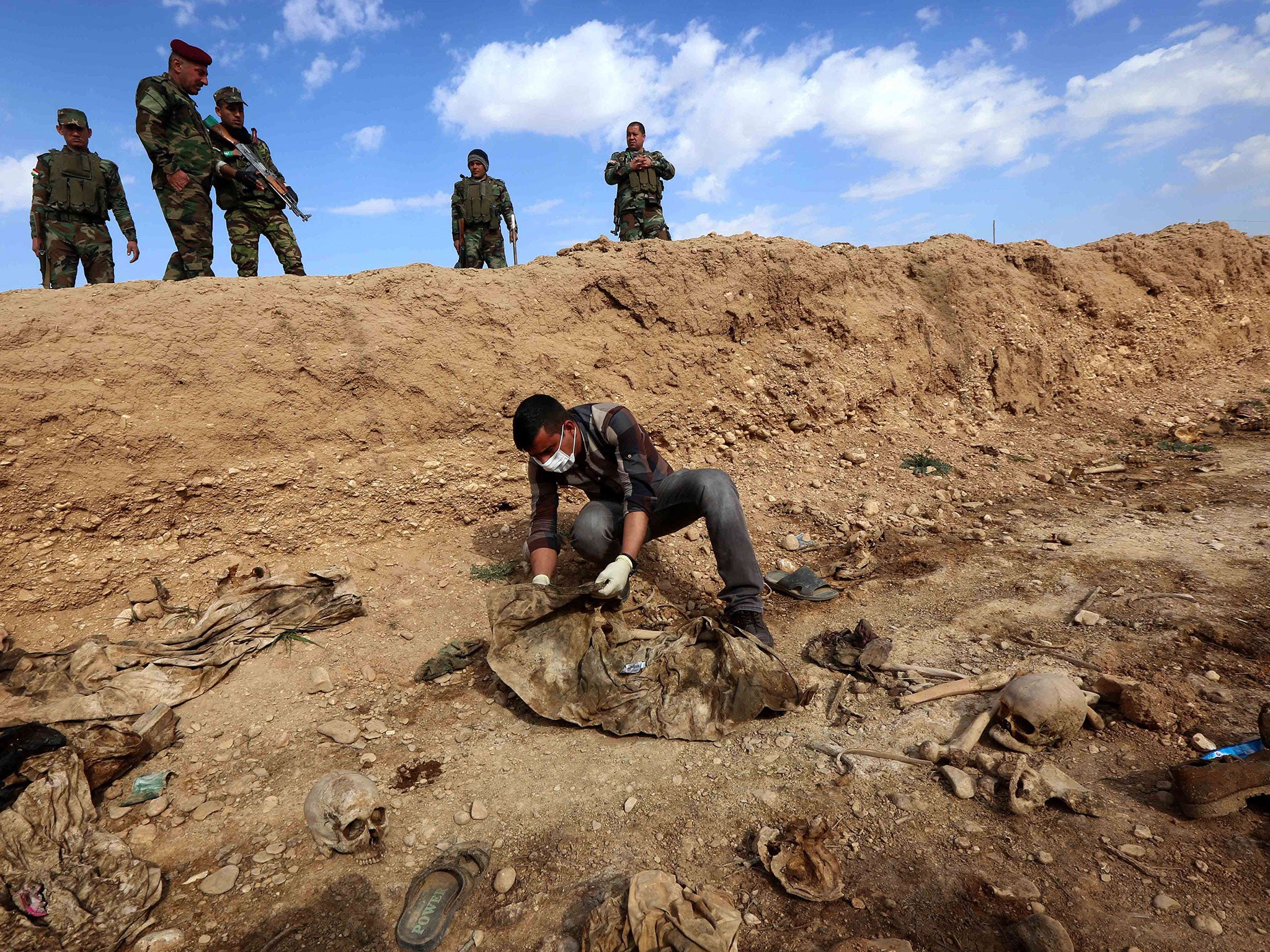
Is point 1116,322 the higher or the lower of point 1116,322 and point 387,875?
the higher

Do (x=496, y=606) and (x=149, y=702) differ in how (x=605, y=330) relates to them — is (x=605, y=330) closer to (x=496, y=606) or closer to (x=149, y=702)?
(x=496, y=606)

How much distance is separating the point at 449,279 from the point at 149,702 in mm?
2770

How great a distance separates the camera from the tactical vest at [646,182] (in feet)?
19.9

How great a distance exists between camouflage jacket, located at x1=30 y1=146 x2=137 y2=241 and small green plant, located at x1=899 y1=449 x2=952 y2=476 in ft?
20.0

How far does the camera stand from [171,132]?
14.2ft

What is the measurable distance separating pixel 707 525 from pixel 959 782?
1370 mm

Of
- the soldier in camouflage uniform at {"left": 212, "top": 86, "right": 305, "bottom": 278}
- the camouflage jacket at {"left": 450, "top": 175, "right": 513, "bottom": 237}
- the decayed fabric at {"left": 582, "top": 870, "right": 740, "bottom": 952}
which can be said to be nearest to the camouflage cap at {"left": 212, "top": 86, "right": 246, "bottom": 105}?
the soldier in camouflage uniform at {"left": 212, "top": 86, "right": 305, "bottom": 278}

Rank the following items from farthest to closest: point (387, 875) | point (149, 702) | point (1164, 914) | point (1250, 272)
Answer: point (1250, 272) → point (149, 702) → point (387, 875) → point (1164, 914)

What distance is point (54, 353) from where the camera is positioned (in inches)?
118

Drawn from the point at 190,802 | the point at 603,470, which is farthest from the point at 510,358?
the point at 190,802

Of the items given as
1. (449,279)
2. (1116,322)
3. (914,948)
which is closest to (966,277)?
(1116,322)

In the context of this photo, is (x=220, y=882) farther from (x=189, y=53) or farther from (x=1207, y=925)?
(x=189, y=53)

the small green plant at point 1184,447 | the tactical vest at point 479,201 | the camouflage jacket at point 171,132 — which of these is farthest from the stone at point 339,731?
the small green plant at point 1184,447

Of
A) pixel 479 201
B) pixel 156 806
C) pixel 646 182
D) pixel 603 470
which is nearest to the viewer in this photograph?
pixel 156 806
